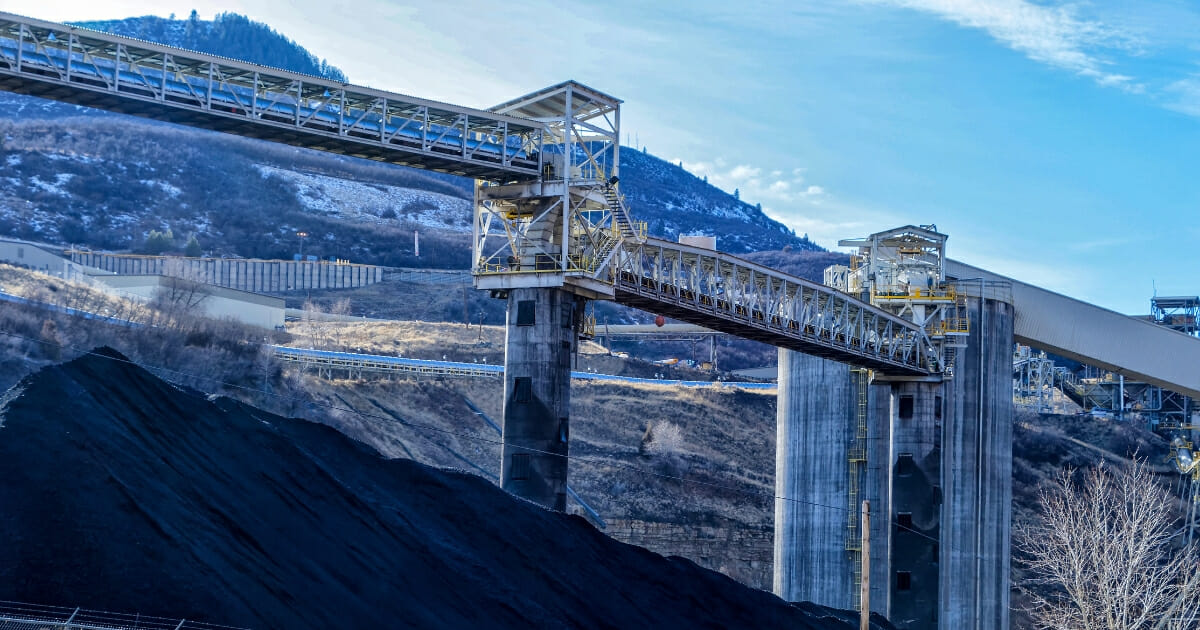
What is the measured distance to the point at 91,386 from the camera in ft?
102

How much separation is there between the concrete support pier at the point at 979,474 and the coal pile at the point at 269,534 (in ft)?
54.5

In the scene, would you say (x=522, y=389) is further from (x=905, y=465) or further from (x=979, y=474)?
(x=979, y=474)

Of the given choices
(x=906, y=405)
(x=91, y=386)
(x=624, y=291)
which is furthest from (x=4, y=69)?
(x=906, y=405)

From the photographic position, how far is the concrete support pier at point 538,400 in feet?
141

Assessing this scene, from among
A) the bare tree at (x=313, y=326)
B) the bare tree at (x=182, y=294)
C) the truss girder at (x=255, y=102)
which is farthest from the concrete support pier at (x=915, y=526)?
the bare tree at (x=313, y=326)

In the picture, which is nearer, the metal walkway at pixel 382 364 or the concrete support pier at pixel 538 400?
the concrete support pier at pixel 538 400

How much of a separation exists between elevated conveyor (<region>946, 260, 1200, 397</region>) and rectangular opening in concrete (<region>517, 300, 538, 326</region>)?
25.2 m

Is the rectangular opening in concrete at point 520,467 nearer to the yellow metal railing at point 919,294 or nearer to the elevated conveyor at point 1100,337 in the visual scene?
the yellow metal railing at point 919,294

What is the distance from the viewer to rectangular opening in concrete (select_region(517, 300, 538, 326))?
44.1m

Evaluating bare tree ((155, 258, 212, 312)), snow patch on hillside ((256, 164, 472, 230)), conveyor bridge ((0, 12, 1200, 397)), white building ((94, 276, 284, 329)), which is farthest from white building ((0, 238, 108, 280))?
snow patch on hillside ((256, 164, 472, 230))

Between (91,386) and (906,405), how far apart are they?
120 feet

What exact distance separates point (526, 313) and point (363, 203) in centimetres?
14842

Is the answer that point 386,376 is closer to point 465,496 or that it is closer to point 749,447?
point 749,447

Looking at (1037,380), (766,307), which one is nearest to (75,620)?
(766,307)
